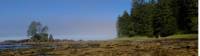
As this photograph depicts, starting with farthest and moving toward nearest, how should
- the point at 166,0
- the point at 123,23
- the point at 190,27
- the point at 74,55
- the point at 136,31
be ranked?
the point at 123,23
the point at 136,31
the point at 166,0
the point at 190,27
the point at 74,55

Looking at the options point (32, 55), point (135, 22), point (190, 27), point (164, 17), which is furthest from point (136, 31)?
point (32, 55)

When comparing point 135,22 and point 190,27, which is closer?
point 190,27

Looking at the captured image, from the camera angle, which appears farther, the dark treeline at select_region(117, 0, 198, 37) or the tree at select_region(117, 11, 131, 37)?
the tree at select_region(117, 11, 131, 37)

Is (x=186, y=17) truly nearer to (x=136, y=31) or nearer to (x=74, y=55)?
(x=136, y=31)

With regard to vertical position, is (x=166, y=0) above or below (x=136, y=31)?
above

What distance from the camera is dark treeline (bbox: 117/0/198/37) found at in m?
88.7

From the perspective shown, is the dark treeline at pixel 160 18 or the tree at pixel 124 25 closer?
the dark treeline at pixel 160 18

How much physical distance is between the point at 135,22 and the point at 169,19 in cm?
1595

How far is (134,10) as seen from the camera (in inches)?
4163

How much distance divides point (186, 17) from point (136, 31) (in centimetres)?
1522

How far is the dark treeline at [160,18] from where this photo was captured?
3492 inches

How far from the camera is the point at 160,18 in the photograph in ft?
307

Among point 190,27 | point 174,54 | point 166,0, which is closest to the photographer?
point 174,54

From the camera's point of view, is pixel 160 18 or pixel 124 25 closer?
pixel 160 18
